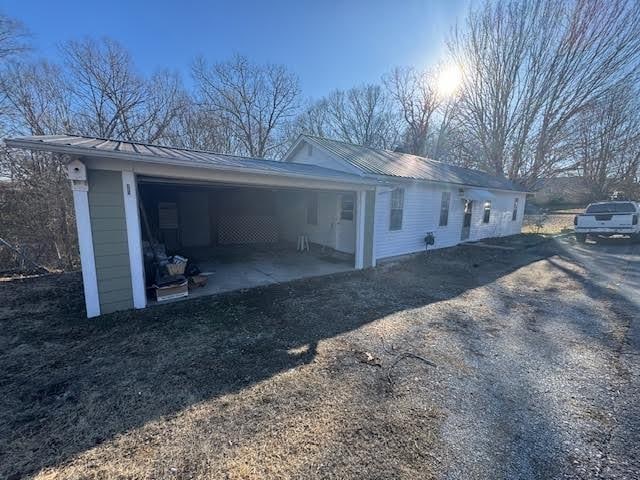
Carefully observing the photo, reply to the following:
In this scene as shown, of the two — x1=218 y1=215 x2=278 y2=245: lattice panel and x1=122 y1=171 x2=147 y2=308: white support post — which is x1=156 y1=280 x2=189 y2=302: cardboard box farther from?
x1=218 y1=215 x2=278 y2=245: lattice panel

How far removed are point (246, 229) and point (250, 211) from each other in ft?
2.51

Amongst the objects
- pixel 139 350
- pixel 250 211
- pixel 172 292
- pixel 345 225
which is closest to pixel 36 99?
pixel 250 211

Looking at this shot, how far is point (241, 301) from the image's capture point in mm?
5289

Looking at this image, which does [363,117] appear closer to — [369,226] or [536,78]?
[536,78]

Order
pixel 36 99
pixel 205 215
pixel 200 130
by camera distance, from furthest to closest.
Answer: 1. pixel 200 130
2. pixel 205 215
3. pixel 36 99

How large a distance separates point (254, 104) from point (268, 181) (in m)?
17.6

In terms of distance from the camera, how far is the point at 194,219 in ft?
34.8

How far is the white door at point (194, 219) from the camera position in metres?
10.3

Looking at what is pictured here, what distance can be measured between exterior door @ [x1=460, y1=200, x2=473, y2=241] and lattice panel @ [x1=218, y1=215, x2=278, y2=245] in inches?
321

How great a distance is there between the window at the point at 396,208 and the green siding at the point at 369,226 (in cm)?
159

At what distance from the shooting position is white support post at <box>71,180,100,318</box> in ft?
13.3

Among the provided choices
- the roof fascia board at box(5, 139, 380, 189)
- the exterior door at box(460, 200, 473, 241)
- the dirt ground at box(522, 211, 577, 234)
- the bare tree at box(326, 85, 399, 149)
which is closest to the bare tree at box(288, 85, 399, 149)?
the bare tree at box(326, 85, 399, 149)

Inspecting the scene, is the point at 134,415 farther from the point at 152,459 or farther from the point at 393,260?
the point at 393,260

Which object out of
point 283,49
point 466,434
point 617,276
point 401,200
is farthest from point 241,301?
point 283,49
